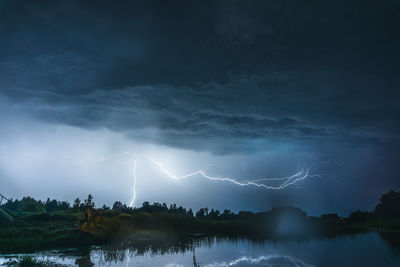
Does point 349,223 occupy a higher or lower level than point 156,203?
lower

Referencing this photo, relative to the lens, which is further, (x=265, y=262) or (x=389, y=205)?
(x=389, y=205)

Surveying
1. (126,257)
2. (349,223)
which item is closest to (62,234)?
(126,257)

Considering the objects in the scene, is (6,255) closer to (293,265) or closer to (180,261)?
(180,261)

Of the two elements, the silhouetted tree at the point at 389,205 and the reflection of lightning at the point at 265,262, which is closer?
the reflection of lightning at the point at 265,262

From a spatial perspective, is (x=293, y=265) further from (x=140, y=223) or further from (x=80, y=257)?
(x=140, y=223)

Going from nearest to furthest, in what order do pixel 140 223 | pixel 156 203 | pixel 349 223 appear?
pixel 140 223, pixel 349 223, pixel 156 203

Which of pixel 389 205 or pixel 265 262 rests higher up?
pixel 389 205

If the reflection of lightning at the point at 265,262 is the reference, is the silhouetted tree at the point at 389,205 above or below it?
above

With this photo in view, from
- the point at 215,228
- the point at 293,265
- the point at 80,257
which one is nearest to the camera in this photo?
the point at 293,265

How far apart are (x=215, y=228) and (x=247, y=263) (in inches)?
1861

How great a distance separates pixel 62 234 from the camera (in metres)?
41.3

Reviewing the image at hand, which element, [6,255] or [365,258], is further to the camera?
[365,258]

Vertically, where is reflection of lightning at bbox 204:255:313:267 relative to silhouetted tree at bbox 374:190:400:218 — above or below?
below

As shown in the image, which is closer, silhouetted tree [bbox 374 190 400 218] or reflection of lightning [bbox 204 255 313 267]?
reflection of lightning [bbox 204 255 313 267]
